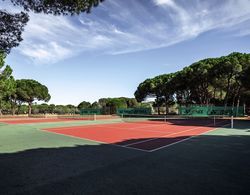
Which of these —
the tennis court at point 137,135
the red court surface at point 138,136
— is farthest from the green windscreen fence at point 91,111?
the red court surface at point 138,136

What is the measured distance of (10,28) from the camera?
10609 mm

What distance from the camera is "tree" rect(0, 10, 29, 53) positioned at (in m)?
10.3

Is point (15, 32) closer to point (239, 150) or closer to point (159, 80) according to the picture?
point (239, 150)

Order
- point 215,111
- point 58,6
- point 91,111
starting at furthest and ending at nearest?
point 91,111
point 215,111
point 58,6

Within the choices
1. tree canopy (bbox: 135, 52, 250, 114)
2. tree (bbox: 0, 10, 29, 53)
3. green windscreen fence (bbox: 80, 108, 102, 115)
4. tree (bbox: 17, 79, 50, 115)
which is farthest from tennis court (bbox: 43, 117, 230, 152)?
tree (bbox: 17, 79, 50, 115)

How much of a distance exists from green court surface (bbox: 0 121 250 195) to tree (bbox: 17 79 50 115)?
55.8m

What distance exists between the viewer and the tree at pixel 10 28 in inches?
405

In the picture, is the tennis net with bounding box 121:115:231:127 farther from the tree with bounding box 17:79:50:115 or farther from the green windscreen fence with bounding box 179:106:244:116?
the tree with bounding box 17:79:50:115

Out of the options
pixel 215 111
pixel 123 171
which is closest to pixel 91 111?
pixel 215 111

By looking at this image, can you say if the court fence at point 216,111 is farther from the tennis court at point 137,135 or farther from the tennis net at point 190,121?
the tennis court at point 137,135

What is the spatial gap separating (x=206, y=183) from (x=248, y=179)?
49.2 inches

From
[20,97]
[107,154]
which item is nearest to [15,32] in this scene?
[107,154]

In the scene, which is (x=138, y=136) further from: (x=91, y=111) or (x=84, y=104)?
(x=84, y=104)

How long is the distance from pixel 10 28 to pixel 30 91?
56.7m
